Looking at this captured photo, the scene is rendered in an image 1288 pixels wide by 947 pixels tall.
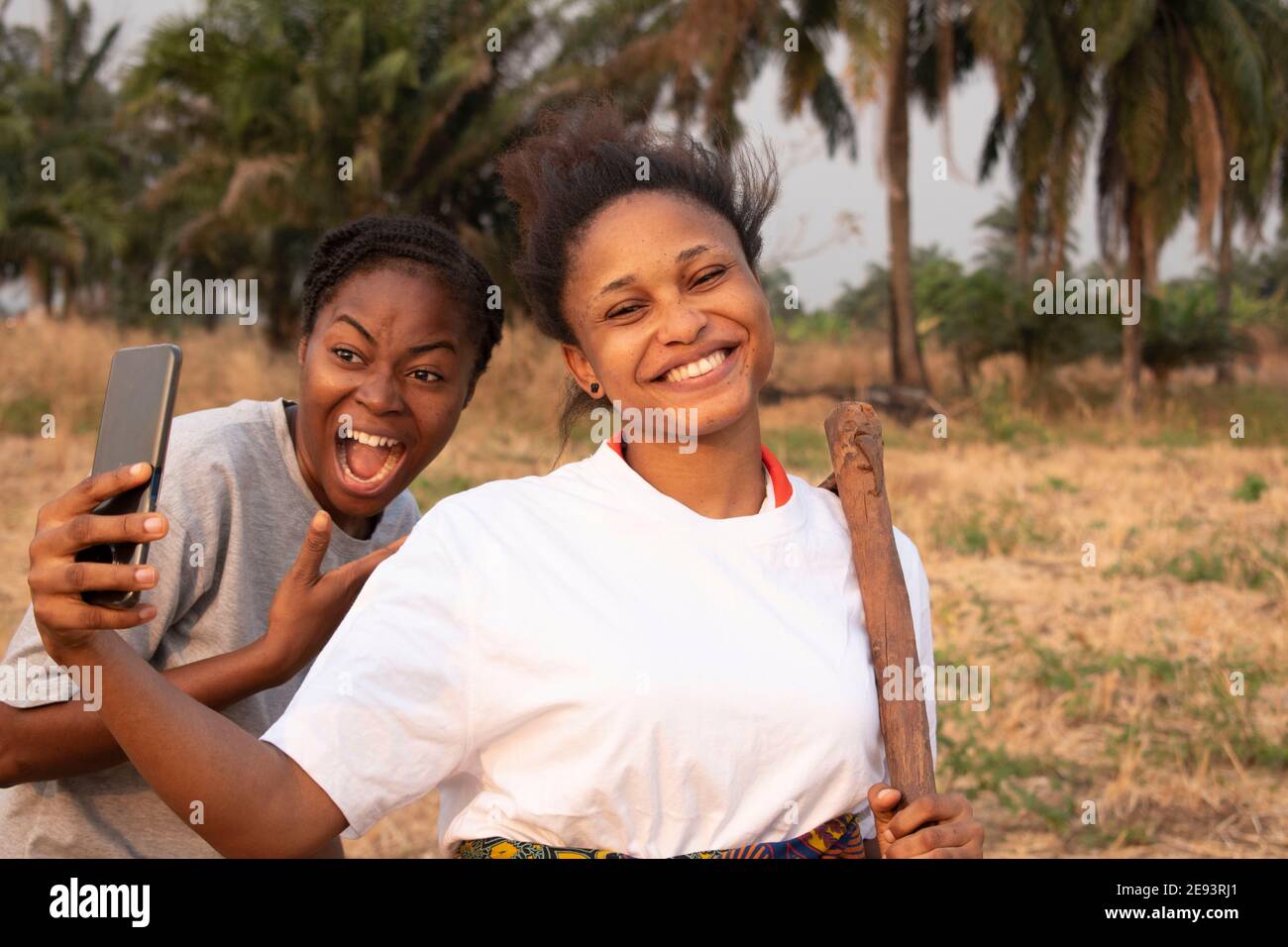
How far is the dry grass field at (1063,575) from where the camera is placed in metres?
3.82

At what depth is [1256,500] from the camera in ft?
25.7

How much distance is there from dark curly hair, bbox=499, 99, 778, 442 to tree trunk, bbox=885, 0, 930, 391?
13.1m

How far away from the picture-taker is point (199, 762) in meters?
1.47

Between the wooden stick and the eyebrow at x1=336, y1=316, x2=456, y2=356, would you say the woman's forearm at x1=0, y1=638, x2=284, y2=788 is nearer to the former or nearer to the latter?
the eyebrow at x1=336, y1=316, x2=456, y2=356

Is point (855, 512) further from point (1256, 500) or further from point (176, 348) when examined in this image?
point (1256, 500)

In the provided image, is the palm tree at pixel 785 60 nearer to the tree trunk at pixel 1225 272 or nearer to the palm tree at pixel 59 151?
the tree trunk at pixel 1225 272

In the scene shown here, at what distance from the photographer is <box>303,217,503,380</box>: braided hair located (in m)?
2.48

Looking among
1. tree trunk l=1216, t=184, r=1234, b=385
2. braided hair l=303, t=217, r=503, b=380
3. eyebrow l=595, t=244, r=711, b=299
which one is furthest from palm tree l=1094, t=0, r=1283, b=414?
eyebrow l=595, t=244, r=711, b=299

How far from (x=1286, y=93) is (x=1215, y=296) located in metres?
4.09

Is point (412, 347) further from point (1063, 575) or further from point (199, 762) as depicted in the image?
point (1063, 575)

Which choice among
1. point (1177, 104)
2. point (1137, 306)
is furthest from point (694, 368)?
point (1177, 104)

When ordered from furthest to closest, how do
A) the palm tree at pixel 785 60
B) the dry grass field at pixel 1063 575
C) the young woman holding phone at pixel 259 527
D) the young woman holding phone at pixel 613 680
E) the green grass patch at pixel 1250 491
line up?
the palm tree at pixel 785 60
the green grass patch at pixel 1250 491
the dry grass field at pixel 1063 575
the young woman holding phone at pixel 259 527
the young woman holding phone at pixel 613 680

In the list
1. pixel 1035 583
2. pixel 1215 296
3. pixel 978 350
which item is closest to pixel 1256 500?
pixel 1035 583

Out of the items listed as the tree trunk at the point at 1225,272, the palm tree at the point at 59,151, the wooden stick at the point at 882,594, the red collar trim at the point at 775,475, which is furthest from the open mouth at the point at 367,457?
the palm tree at the point at 59,151
